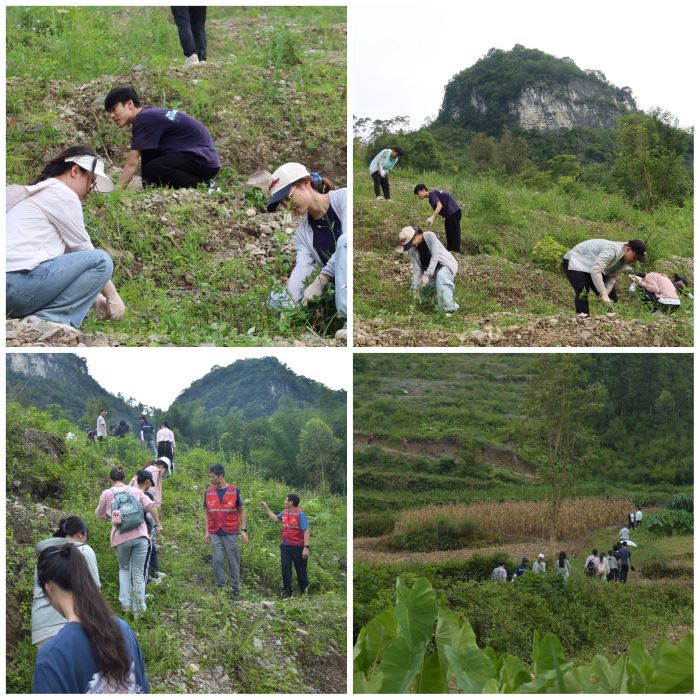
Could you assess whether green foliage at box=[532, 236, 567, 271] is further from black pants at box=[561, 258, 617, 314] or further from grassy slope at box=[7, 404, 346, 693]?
grassy slope at box=[7, 404, 346, 693]

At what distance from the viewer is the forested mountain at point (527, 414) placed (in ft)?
19.4

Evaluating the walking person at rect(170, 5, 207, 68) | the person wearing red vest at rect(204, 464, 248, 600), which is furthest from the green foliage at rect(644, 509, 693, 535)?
the walking person at rect(170, 5, 207, 68)

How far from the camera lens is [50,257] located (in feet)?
14.6

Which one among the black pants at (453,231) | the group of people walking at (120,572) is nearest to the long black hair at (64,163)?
the group of people walking at (120,572)

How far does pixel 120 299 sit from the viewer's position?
4941 mm

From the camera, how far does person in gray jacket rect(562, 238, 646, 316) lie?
627 cm

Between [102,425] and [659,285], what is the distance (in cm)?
419

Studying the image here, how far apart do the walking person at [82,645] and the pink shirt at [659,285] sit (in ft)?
14.6

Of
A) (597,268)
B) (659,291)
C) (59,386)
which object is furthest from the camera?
(659,291)

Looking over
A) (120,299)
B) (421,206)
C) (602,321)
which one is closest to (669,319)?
(602,321)

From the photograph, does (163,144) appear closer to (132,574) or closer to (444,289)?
(444,289)

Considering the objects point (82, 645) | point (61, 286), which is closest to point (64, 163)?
point (61, 286)

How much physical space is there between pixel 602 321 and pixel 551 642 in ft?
9.43

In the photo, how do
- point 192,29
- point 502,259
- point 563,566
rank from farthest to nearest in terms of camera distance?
point 192,29 < point 502,259 < point 563,566
